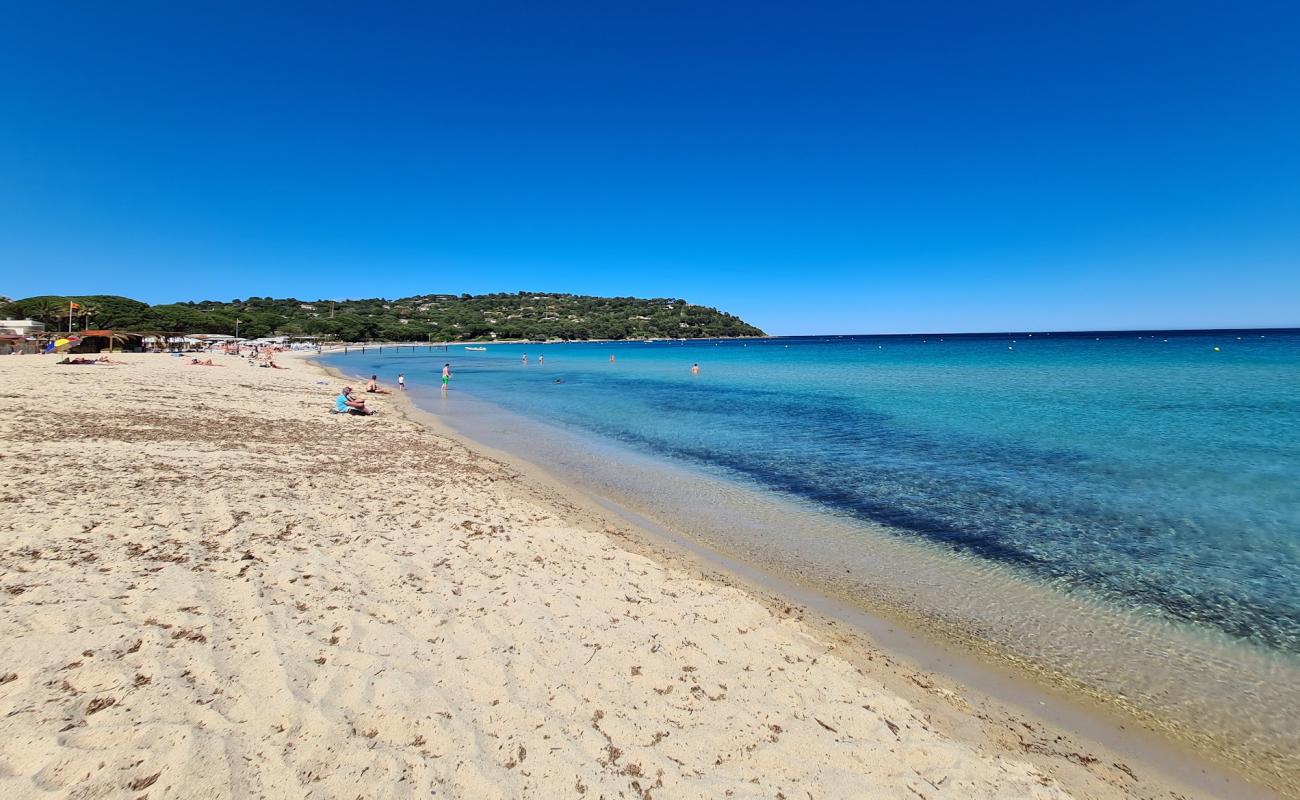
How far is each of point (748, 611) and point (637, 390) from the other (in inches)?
1183

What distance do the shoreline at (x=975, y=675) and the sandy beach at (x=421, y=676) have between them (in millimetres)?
132

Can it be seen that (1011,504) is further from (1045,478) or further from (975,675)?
(975,675)

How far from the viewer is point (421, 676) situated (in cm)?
411

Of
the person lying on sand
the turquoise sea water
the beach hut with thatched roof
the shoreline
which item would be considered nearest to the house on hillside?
the beach hut with thatched roof

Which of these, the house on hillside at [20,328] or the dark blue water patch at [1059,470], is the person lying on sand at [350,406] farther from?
the house on hillside at [20,328]

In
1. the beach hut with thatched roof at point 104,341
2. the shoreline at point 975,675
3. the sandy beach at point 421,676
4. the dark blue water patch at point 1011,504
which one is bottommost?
the shoreline at point 975,675

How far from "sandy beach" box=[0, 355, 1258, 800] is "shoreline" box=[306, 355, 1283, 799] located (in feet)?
0.43

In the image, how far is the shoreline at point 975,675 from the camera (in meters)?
4.28

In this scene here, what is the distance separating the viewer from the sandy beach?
320 centimetres

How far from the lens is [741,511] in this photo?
33.7 feet

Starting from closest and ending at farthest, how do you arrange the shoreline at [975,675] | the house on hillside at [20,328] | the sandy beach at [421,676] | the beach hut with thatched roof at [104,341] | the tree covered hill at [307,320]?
the sandy beach at [421,676] → the shoreline at [975,675] → the beach hut with thatched roof at [104,341] → the house on hillside at [20,328] → the tree covered hill at [307,320]

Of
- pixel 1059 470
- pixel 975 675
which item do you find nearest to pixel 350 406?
pixel 975 675

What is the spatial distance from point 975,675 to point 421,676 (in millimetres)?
5071

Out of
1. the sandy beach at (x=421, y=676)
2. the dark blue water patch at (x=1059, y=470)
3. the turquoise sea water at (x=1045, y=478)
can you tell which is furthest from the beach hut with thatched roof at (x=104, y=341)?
the sandy beach at (x=421, y=676)
